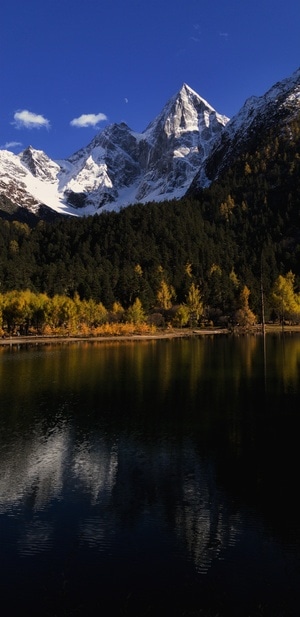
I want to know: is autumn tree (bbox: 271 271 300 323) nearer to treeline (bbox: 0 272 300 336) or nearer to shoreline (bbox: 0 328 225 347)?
treeline (bbox: 0 272 300 336)

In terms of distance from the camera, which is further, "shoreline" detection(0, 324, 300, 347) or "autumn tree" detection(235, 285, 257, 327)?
"autumn tree" detection(235, 285, 257, 327)

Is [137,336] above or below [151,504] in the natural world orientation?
above

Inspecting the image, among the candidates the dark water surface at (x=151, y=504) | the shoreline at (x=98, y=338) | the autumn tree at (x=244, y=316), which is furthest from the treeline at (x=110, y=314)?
the dark water surface at (x=151, y=504)

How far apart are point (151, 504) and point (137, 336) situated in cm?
13397

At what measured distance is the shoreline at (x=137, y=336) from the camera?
140 meters

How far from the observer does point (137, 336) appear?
6250 inches

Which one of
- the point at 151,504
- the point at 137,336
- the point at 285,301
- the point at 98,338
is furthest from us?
the point at 285,301

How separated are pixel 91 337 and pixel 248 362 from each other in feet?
269

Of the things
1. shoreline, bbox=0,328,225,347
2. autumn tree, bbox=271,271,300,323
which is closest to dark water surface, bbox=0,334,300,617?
shoreline, bbox=0,328,225,347

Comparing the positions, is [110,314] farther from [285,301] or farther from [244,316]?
[285,301]

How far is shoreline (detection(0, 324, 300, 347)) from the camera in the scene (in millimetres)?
140250

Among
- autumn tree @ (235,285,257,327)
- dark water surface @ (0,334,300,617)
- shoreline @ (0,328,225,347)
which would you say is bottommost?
dark water surface @ (0,334,300,617)

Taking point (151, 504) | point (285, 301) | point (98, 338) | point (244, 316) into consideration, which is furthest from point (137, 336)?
point (151, 504)

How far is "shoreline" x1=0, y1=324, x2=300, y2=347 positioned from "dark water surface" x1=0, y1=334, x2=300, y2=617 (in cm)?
8706
